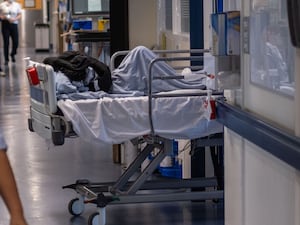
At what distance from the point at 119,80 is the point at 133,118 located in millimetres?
490

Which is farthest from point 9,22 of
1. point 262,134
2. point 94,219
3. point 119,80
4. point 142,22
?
point 262,134

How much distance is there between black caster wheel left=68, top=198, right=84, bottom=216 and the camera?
16.1 feet

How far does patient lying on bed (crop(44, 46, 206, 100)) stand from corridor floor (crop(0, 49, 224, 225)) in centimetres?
89

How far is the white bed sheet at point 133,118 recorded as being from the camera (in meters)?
4.22

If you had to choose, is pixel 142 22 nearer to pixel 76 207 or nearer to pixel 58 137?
pixel 76 207

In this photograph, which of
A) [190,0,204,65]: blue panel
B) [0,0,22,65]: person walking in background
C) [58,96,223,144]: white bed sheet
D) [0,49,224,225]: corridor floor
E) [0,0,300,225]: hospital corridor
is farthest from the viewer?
[0,0,22,65]: person walking in background

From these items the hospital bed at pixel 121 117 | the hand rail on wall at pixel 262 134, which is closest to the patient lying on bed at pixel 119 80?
the hospital bed at pixel 121 117

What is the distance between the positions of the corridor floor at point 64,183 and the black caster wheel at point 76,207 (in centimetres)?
4

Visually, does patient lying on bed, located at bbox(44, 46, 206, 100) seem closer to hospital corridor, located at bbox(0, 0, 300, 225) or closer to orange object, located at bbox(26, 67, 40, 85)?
hospital corridor, located at bbox(0, 0, 300, 225)

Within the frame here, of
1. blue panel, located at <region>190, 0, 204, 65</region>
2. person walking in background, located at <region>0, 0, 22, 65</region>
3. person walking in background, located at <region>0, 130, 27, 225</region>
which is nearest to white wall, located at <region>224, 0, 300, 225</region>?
person walking in background, located at <region>0, 130, 27, 225</region>

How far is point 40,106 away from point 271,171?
1983 millimetres

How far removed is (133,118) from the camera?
14.1 feet

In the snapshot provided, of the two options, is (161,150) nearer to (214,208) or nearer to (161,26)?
(214,208)

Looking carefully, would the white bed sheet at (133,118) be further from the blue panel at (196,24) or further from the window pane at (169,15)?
the window pane at (169,15)
